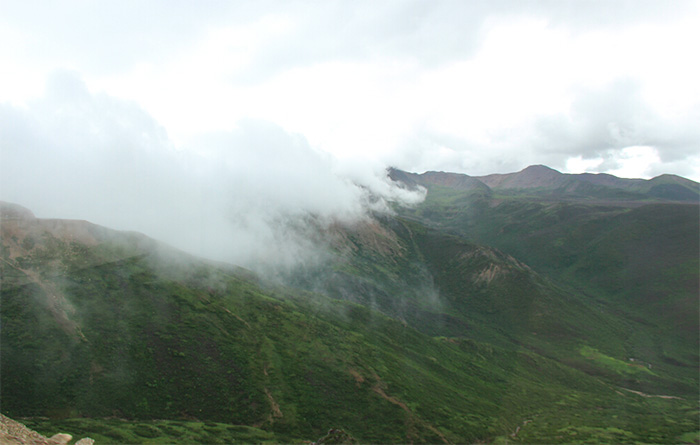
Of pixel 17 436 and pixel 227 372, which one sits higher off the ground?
pixel 17 436

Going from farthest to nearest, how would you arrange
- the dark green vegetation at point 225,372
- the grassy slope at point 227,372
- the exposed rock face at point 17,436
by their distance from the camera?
the grassy slope at point 227,372, the dark green vegetation at point 225,372, the exposed rock face at point 17,436

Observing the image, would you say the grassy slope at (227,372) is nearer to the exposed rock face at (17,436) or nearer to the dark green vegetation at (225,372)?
the dark green vegetation at (225,372)

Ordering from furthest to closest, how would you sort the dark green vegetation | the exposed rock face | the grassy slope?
the grassy slope, the dark green vegetation, the exposed rock face

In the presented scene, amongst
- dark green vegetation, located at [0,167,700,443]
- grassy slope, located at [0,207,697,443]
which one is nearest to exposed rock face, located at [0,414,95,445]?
dark green vegetation, located at [0,167,700,443]

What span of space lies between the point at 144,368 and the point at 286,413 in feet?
131

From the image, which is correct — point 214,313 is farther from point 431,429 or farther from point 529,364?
point 529,364

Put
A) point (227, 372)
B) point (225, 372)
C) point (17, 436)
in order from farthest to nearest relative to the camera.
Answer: point (227, 372)
point (225, 372)
point (17, 436)

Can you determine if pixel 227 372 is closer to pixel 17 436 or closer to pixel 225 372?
pixel 225 372

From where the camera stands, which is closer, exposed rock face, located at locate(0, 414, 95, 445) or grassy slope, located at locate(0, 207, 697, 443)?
exposed rock face, located at locate(0, 414, 95, 445)

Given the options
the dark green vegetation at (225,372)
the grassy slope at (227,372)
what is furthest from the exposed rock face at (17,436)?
the grassy slope at (227,372)

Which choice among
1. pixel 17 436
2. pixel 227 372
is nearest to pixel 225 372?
pixel 227 372

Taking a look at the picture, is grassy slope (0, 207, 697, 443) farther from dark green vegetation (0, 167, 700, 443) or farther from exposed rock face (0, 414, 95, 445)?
exposed rock face (0, 414, 95, 445)

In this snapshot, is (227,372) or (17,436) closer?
(17,436)

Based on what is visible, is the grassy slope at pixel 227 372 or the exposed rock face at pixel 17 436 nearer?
the exposed rock face at pixel 17 436
